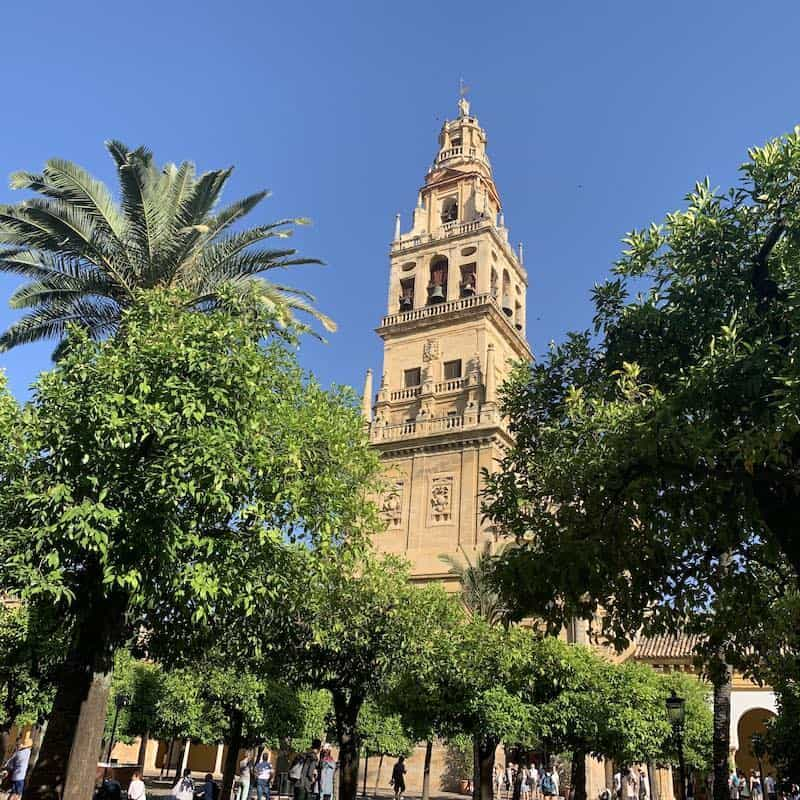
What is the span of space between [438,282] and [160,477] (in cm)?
3642

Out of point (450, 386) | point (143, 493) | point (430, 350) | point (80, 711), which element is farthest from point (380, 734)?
point (143, 493)

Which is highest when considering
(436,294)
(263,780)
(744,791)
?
(436,294)

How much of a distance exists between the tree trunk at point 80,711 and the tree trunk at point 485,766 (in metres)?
12.2

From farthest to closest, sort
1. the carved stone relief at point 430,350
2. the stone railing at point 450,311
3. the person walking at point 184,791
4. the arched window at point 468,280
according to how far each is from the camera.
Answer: the arched window at point 468,280 → the carved stone relief at point 430,350 → the stone railing at point 450,311 → the person walking at point 184,791

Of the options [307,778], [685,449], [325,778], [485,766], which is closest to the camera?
[685,449]

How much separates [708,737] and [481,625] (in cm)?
1257

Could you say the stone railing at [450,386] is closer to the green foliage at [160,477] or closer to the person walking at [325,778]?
the person walking at [325,778]

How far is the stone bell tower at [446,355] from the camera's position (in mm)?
37188

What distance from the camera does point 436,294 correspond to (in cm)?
4328

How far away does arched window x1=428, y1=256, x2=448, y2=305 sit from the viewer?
142 feet

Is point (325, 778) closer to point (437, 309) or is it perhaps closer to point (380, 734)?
point (380, 734)

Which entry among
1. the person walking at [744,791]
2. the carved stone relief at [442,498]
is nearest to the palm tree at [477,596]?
the carved stone relief at [442,498]

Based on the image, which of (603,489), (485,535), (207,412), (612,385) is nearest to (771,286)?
(612,385)

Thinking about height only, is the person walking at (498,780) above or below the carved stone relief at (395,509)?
below
